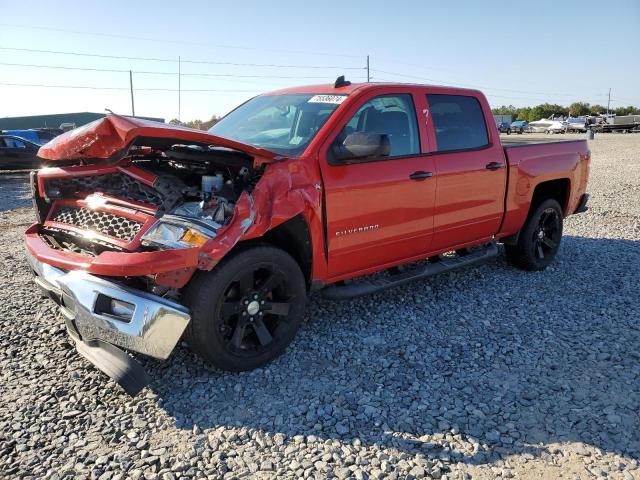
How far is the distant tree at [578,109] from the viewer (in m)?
76.8

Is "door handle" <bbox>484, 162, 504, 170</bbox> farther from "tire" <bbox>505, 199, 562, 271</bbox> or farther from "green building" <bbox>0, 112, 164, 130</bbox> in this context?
"green building" <bbox>0, 112, 164, 130</bbox>

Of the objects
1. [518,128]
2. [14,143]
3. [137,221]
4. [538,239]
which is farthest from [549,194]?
[518,128]

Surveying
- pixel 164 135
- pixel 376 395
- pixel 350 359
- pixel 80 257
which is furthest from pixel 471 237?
pixel 80 257

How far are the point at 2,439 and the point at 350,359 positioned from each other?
213 cm

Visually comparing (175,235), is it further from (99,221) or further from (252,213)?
(99,221)

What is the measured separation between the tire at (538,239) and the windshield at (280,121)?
9.19 ft

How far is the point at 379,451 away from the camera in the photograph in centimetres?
276

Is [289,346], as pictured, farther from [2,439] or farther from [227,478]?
[2,439]

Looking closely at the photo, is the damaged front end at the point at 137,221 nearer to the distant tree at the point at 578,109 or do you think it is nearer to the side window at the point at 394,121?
the side window at the point at 394,121

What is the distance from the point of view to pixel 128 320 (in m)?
3.01

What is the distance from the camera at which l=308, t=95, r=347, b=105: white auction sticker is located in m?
4.11

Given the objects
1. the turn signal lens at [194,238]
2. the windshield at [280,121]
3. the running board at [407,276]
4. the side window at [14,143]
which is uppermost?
the windshield at [280,121]

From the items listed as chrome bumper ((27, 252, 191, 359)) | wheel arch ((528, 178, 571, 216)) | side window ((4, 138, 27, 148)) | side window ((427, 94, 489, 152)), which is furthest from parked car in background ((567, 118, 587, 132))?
chrome bumper ((27, 252, 191, 359))

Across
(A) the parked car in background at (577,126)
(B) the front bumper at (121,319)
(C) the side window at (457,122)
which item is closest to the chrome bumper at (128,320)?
(B) the front bumper at (121,319)
